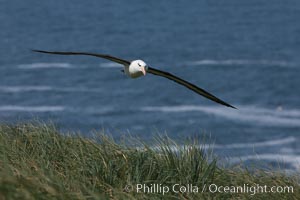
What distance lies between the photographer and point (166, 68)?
64312mm

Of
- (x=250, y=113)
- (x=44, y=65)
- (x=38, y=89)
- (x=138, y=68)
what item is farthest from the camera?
(x=44, y=65)

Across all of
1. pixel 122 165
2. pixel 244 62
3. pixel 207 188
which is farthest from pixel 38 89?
pixel 207 188

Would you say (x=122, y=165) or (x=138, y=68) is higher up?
(x=138, y=68)

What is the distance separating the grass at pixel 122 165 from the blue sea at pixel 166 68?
2268 cm

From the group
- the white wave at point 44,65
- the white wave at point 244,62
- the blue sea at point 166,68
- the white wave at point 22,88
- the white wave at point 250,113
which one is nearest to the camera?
the blue sea at point 166,68

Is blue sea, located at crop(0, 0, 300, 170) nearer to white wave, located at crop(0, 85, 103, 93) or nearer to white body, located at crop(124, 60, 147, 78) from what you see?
white wave, located at crop(0, 85, 103, 93)

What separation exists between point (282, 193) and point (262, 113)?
45.8 metres

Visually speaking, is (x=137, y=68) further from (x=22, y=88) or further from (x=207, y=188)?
(x=22, y=88)

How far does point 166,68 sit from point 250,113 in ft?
34.3

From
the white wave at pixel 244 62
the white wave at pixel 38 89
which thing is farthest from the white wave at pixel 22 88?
the white wave at pixel 244 62

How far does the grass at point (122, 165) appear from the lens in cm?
979

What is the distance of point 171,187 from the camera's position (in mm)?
10188

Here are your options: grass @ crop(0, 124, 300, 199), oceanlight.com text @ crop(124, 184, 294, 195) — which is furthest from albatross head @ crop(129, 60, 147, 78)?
oceanlight.com text @ crop(124, 184, 294, 195)

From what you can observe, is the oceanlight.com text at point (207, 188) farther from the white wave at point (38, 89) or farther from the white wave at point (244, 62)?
the white wave at point (244, 62)
